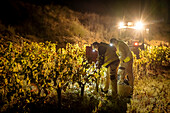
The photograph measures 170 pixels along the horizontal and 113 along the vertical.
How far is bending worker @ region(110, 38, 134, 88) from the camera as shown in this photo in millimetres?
4086

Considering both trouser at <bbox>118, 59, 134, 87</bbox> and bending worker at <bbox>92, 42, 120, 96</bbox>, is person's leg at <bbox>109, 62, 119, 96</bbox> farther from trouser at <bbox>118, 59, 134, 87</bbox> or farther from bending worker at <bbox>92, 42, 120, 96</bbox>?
trouser at <bbox>118, 59, 134, 87</bbox>

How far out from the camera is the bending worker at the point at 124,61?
409 centimetres

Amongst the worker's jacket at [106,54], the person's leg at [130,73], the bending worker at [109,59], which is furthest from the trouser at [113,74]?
the person's leg at [130,73]

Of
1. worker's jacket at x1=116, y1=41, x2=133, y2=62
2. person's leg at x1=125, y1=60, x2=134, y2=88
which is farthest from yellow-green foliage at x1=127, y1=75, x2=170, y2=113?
worker's jacket at x1=116, y1=41, x2=133, y2=62

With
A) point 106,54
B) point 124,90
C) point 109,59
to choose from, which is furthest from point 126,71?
point 106,54

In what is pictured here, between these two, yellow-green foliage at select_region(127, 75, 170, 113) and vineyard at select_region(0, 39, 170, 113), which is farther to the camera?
yellow-green foliage at select_region(127, 75, 170, 113)

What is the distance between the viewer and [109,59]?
3.98 m

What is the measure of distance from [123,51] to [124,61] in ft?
1.15

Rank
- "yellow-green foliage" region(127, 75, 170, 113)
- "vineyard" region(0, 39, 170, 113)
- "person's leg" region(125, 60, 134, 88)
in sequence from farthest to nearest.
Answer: "person's leg" region(125, 60, 134, 88) → "yellow-green foliage" region(127, 75, 170, 113) → "vineyard" region(0, 39, 170, 113)

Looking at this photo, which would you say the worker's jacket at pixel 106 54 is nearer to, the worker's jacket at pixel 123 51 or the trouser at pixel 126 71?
the worker's jacket at pixel 123 51

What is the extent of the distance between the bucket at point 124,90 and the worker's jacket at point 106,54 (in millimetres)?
999

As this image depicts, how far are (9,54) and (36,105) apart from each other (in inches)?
66.2

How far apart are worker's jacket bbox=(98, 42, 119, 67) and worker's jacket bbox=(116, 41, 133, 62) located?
1.01 ft

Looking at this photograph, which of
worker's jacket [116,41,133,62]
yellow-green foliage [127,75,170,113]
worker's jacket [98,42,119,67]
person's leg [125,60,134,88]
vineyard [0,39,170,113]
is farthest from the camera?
person's leg [125,60,134,88]
